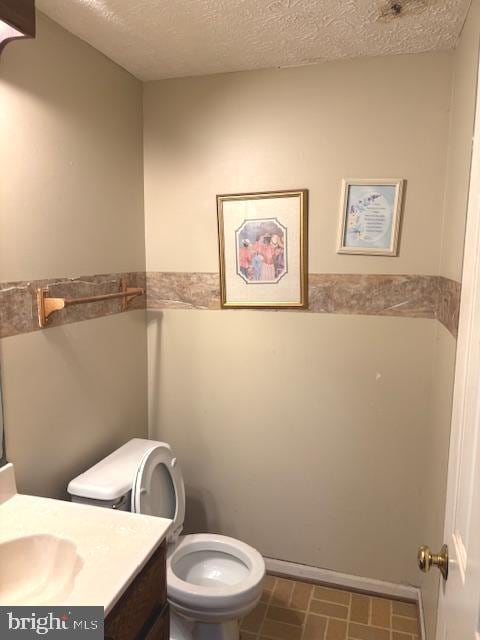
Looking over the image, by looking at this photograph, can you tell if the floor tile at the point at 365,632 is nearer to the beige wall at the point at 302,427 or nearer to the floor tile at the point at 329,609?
the floor tile at the point at 329,609

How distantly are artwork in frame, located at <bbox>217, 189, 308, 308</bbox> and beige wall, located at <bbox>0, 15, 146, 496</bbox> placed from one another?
0.46 metres

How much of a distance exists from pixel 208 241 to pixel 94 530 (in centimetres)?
136

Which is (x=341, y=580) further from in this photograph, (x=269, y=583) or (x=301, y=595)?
(x=269, y=583)

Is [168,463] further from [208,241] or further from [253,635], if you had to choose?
[208,241]

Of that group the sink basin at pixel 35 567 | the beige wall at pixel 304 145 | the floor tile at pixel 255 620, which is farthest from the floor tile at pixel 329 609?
the beige wall at pixel 304 145

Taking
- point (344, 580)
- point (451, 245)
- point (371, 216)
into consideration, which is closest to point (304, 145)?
point (371, 216)

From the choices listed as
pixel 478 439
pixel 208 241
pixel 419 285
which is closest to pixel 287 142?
pixel 208 241

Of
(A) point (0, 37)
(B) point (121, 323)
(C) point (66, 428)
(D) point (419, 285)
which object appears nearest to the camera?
(A) point (0, 37)

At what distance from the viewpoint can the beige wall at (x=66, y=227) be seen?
59.1 inches

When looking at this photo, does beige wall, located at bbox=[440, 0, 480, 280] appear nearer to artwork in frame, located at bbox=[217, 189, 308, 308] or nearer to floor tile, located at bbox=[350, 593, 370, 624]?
artwork in frame, located at bbox=[217, 189, 308, 308]

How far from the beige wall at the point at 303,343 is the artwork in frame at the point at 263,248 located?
57 mm

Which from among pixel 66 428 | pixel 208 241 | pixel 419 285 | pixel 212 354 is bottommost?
pixel 66 428

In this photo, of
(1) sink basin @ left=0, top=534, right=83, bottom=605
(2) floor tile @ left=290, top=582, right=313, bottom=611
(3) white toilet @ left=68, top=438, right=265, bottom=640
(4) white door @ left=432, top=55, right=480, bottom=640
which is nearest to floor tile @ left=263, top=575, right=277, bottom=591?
(2) floor tile @ left=290, top=582, right=313, bottom=611

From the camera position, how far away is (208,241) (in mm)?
2205
